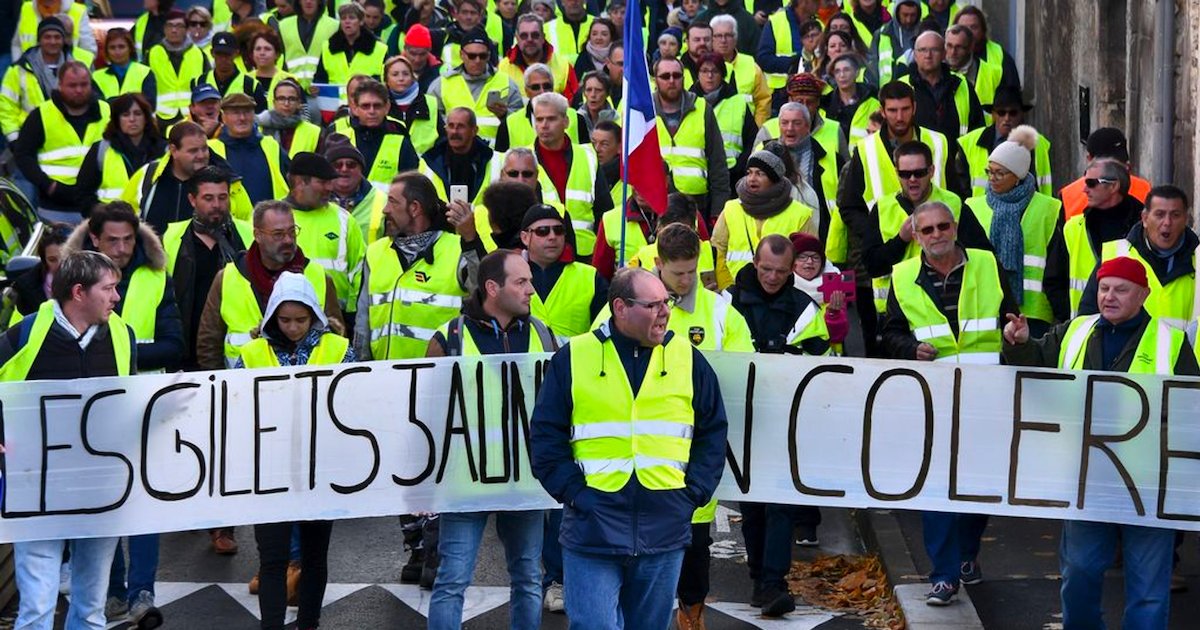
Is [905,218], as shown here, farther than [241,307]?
Yes

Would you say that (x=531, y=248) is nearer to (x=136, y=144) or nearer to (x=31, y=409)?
(x=31, y=409)

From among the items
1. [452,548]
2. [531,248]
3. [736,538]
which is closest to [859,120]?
[736,538]

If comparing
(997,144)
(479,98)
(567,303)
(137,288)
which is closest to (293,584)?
(137,288)

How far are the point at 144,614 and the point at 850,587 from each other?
3.49m

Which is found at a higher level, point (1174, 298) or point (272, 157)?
point (272, 157)

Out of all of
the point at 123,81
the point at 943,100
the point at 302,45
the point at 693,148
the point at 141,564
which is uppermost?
the point at 302,45

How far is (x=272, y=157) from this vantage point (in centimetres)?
1354

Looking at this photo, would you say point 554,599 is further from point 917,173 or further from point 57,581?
point 917,173

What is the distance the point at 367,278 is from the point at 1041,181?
4.77 metres

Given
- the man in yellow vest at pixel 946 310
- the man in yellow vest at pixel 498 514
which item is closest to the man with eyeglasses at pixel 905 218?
the man in yellow vest at pixel 946 310

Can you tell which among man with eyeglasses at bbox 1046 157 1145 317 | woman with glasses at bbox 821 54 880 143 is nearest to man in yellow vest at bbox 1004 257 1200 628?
man with eyeglasses at bbox 1046 157 1145 317

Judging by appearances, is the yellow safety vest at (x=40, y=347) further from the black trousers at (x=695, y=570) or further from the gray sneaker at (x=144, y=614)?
the black trousers at (x=695, y=570)

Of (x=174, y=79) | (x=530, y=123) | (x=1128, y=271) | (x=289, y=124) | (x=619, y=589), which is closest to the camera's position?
(x=619, y=589)

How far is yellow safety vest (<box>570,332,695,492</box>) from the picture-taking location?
812cm
